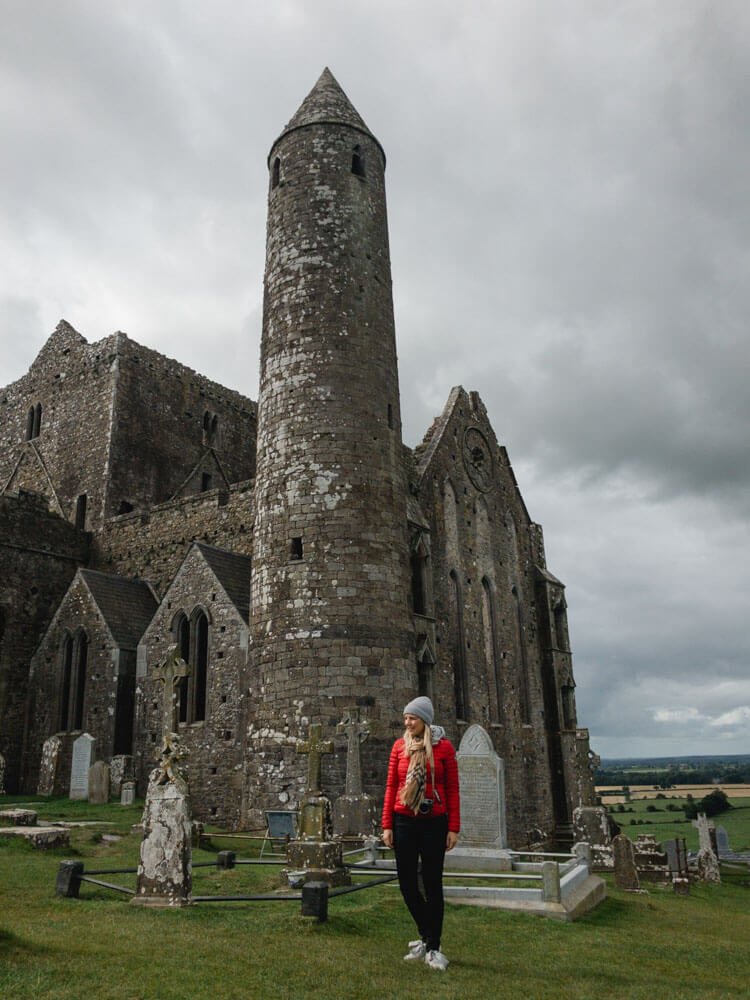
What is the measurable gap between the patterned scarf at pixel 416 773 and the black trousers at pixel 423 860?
177 mm

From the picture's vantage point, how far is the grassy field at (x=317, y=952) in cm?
542

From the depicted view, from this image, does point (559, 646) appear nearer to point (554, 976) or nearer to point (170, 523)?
point (170, 523)

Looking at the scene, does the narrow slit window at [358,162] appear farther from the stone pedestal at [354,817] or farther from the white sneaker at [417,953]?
the white sneaker at [417,953]

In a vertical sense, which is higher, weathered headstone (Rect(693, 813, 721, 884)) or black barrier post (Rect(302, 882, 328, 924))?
black barrier post (Rect(302, 882, 328, 924))

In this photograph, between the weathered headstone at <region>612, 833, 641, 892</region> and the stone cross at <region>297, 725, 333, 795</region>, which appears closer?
the stone cross at <region>297, 725, 333, 795</region>

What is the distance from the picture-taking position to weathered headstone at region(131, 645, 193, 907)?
8.08 m

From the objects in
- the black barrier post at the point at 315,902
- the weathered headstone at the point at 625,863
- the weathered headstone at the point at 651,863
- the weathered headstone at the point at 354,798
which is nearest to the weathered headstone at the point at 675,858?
the weathered headstone at the point at 651,863

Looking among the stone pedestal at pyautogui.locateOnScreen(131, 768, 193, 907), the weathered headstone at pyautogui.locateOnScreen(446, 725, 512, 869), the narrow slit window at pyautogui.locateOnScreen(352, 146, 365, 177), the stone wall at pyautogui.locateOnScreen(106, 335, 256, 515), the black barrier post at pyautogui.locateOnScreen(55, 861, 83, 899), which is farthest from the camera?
the stone wall at pyautogui.locateOnScreen(106, 335, 256, 515)

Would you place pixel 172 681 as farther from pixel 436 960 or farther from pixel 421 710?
pixel 436 960

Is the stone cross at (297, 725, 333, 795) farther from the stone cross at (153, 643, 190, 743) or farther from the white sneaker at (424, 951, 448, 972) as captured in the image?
the white sneaker at (424, 951, 448, 972)

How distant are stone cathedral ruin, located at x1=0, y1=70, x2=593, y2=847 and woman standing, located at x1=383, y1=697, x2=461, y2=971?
30.8ft

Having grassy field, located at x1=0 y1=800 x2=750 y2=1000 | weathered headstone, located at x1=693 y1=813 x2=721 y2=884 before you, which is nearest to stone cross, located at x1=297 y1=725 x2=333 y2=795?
grassy field, located at x1=0 y1=800 x2=750 y2=1000

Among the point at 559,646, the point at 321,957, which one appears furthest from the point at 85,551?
the point at 321,957

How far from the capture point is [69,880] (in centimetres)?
847
